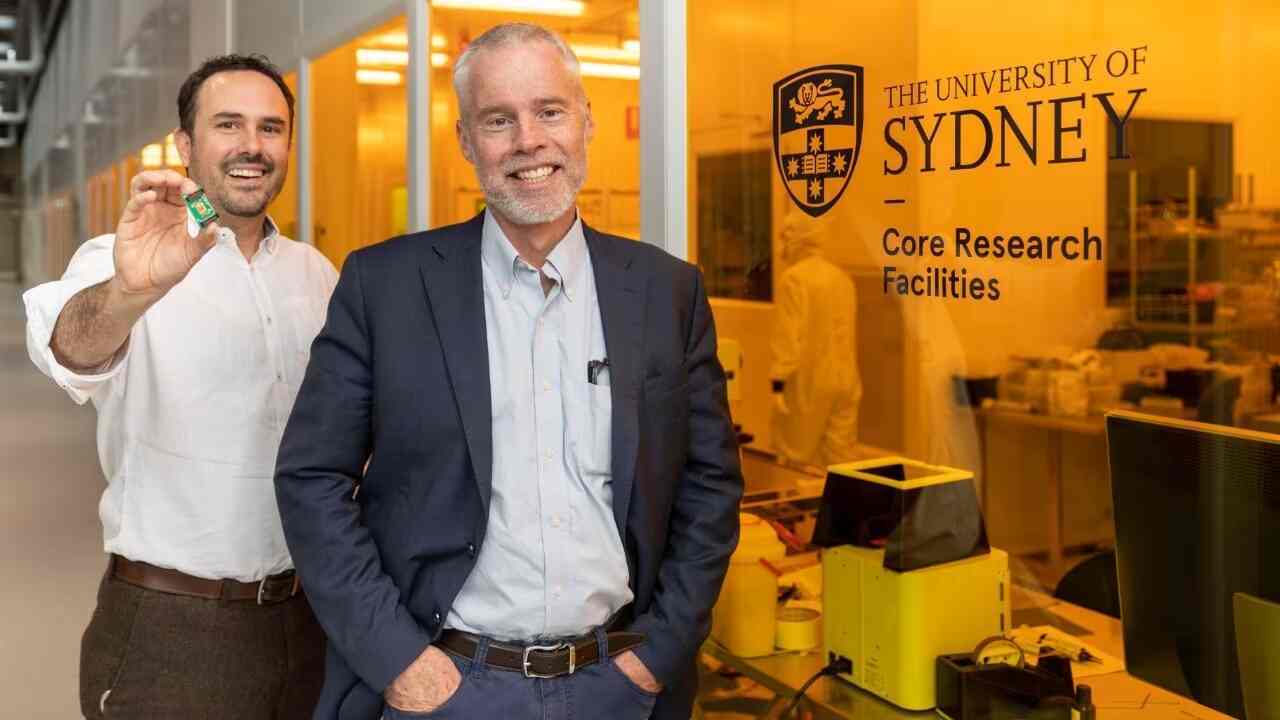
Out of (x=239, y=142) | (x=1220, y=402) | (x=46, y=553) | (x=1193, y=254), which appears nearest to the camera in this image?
(x=239, y=142)

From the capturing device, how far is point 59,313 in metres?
2.01

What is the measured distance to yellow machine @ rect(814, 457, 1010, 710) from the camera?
2.21 metres

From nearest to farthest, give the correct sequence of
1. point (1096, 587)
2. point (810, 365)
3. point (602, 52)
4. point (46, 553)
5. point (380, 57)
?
1. point (1096, 587)
2. point (810, 365)
3. point (602, 52)
4. point (380, 57)
5. point (46, 553)

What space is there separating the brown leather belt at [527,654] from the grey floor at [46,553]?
3079 millimetres

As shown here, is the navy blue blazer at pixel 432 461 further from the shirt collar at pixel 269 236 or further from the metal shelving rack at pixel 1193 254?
the metal shelving rack at pixel 1193 254

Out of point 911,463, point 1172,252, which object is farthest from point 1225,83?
point 911,463

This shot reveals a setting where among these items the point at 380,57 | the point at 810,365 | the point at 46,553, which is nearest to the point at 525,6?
the point at 380,57

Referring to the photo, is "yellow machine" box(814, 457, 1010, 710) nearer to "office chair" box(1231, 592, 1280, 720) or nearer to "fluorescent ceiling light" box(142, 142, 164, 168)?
"office chair" box(1231, 592, 1280, 720)

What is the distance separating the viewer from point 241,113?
235cm

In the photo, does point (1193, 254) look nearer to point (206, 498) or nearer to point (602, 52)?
point (602, 52)

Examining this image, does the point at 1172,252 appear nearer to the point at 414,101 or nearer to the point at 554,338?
the point at 554,338

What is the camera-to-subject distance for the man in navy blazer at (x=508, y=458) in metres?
1.79

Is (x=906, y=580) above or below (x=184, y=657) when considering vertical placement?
above

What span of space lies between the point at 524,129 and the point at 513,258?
0.66 ft
